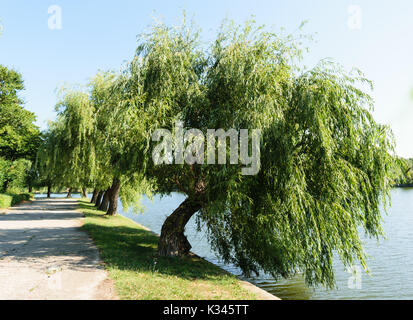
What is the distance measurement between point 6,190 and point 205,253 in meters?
29.3

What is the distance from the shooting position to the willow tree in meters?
6.95

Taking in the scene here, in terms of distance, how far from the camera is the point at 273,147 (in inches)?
285

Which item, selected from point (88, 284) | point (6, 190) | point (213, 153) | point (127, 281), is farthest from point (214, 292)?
point (6, 190)

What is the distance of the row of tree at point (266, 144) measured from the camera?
22.9 ft

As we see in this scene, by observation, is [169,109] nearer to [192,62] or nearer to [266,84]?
[192,62]

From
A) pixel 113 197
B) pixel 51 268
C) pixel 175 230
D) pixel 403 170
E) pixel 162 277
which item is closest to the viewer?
pixel 162 277

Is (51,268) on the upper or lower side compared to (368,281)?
upper

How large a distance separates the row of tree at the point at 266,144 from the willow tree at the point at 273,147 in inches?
1.2

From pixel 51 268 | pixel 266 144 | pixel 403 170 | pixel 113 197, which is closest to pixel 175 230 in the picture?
pixel 51 268

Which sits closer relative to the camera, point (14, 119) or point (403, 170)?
point (403, 170)

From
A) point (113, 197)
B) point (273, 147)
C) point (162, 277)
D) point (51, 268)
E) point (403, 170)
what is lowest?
point (162, 277)

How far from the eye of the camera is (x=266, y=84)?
7.59m

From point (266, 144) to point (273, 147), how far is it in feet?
0.66

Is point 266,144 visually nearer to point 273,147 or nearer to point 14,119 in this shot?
point 273,147
